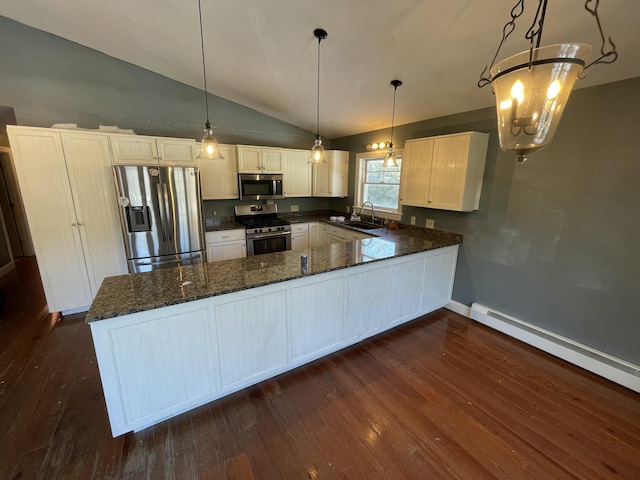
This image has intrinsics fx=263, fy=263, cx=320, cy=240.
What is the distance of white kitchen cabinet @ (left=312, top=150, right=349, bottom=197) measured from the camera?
4.80m

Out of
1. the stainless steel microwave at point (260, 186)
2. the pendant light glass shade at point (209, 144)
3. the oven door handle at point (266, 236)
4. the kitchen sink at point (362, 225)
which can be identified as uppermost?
the pendant light glass shade at point (209, 144)

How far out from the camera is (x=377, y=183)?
445 cm

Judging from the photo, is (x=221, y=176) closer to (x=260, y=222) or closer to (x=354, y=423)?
(x=260, y=222)

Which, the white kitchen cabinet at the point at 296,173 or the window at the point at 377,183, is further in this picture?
the white kitchen cabinet at the point at 296,173

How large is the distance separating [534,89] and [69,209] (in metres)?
4.15

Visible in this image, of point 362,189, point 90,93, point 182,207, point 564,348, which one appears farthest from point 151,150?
point 564,348

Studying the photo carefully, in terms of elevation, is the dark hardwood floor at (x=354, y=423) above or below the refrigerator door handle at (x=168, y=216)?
below

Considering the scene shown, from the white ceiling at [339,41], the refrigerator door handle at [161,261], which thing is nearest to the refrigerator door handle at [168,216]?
the refrigerator door handle at [161,261]

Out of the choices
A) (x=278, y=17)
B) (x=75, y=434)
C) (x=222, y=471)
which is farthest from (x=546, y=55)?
(x=75, y=434)

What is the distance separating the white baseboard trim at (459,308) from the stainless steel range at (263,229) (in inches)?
101

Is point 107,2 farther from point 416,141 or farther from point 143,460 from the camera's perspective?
point 143,460

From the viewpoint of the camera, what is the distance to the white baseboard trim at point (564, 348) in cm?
221

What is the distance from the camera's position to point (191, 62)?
3.12 m

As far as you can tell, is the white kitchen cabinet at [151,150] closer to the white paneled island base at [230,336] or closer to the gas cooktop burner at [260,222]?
the gas cooktop burner at [260,222]
